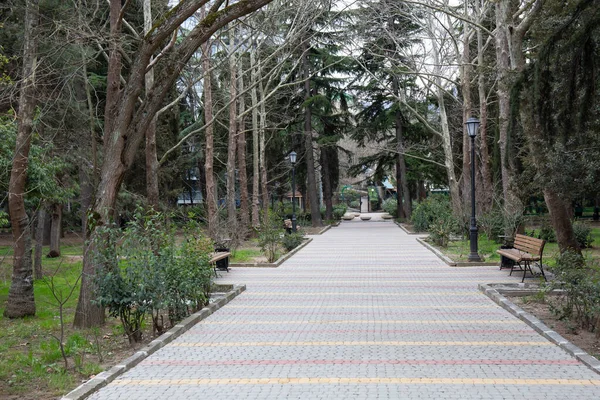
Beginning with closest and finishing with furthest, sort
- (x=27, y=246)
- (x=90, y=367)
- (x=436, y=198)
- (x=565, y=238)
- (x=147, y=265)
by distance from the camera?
(x=90, y=367) → (x=147, y=265) → (x=27, y=246) → (x=565, y=238) → (x=436, y=198)

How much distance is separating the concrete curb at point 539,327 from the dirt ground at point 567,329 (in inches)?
5.8

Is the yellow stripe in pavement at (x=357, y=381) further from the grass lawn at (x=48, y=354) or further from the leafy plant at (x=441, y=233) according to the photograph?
the leafy plant at (x=441, y=233)

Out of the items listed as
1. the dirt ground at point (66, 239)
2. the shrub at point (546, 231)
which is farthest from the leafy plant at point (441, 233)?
the dirt ground at point (66, 239)

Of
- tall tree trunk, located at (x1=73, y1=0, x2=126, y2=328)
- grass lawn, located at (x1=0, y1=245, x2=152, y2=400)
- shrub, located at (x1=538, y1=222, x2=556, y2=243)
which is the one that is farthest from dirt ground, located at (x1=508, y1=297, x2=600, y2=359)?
shrub, located at (x1=538, y1=222, x2=556, y2=243)

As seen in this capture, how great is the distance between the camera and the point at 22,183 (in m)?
11.3

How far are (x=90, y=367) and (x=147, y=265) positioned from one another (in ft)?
5.86

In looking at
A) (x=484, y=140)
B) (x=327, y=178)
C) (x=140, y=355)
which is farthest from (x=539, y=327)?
(x=327, y=178)

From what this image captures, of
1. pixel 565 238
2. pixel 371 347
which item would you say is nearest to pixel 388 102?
pixel 565 238

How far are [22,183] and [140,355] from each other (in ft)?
18.7

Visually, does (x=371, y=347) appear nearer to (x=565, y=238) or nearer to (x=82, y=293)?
(x=82, y=293)

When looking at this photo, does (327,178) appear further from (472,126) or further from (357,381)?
(357,381)

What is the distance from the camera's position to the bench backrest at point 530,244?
13.2 meters

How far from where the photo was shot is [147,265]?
8.09m

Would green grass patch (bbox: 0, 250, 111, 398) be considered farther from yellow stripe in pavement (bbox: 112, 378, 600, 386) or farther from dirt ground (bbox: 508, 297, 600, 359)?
dirt ground (bbox: 508, 297, 600, 359)
